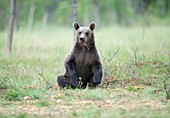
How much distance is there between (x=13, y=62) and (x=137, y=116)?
8.92 m

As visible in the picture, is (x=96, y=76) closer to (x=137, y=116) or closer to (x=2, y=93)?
(x=2, y=93)

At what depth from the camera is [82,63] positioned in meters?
10.7

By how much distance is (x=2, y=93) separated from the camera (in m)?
9.52

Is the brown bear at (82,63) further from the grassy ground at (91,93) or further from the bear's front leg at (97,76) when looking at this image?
the grassy ground at (91,93)

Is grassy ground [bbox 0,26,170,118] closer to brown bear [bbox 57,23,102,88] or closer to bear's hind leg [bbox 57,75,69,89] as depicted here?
bear's hind leg [bbox 57,75,69,89]

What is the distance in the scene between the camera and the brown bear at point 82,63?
10.5 m

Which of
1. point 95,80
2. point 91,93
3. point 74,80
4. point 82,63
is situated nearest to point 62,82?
point 74,80

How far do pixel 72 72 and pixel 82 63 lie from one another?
14.9 inches

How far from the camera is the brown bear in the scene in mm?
10531

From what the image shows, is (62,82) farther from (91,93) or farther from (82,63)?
(91,93)

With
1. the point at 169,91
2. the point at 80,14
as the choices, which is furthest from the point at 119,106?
the point at 80,14

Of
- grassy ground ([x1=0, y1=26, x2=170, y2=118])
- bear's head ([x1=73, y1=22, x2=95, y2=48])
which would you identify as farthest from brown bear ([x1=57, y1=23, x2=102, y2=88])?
grassy ground ([x1=0, y1=26, x2=170, y2=118])

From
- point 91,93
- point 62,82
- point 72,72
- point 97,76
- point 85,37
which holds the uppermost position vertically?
point 85,37

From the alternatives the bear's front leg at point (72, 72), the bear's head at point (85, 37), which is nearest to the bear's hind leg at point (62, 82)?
the bear's front leg at point (72, 72)
